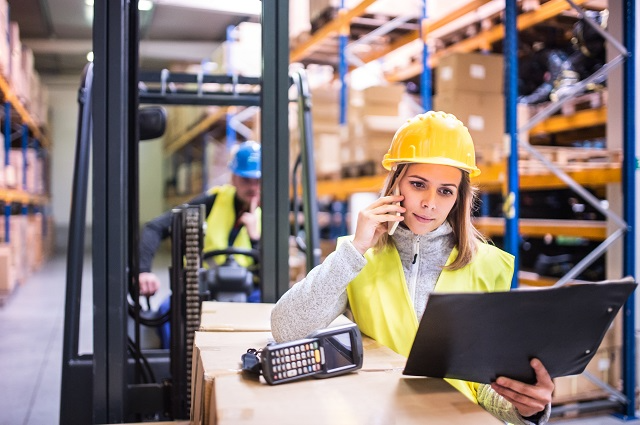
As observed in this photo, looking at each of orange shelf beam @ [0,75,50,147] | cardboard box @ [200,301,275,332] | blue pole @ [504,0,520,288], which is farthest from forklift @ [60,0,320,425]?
orange shelf beam @ [0,75,50,147]

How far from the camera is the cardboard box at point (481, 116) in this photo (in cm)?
520

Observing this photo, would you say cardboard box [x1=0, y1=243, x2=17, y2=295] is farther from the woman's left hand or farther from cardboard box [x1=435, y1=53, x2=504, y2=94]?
the woman's left hand

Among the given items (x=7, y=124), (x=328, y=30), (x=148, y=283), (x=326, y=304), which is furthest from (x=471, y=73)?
(x=7, y=124)

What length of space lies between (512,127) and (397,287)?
2.50 metres

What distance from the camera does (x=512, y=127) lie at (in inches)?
163

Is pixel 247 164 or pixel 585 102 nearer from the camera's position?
pixel 247 164

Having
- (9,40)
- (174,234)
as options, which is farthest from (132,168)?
(9,40)

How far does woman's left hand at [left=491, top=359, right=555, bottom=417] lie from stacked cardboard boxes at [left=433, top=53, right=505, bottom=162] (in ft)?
12.2

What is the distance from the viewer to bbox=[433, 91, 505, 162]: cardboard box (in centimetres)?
520

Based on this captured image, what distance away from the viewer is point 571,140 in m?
6.29

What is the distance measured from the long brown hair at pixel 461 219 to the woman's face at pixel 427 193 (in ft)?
0.16

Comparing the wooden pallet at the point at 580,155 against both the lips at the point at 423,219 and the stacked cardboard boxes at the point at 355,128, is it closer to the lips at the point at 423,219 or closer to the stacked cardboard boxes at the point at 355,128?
the stacked cardboard boxes at the point at 355,128

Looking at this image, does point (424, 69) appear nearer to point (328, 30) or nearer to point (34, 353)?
point (328, 30)

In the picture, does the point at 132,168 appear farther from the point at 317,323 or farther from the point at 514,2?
the point at 514,2
